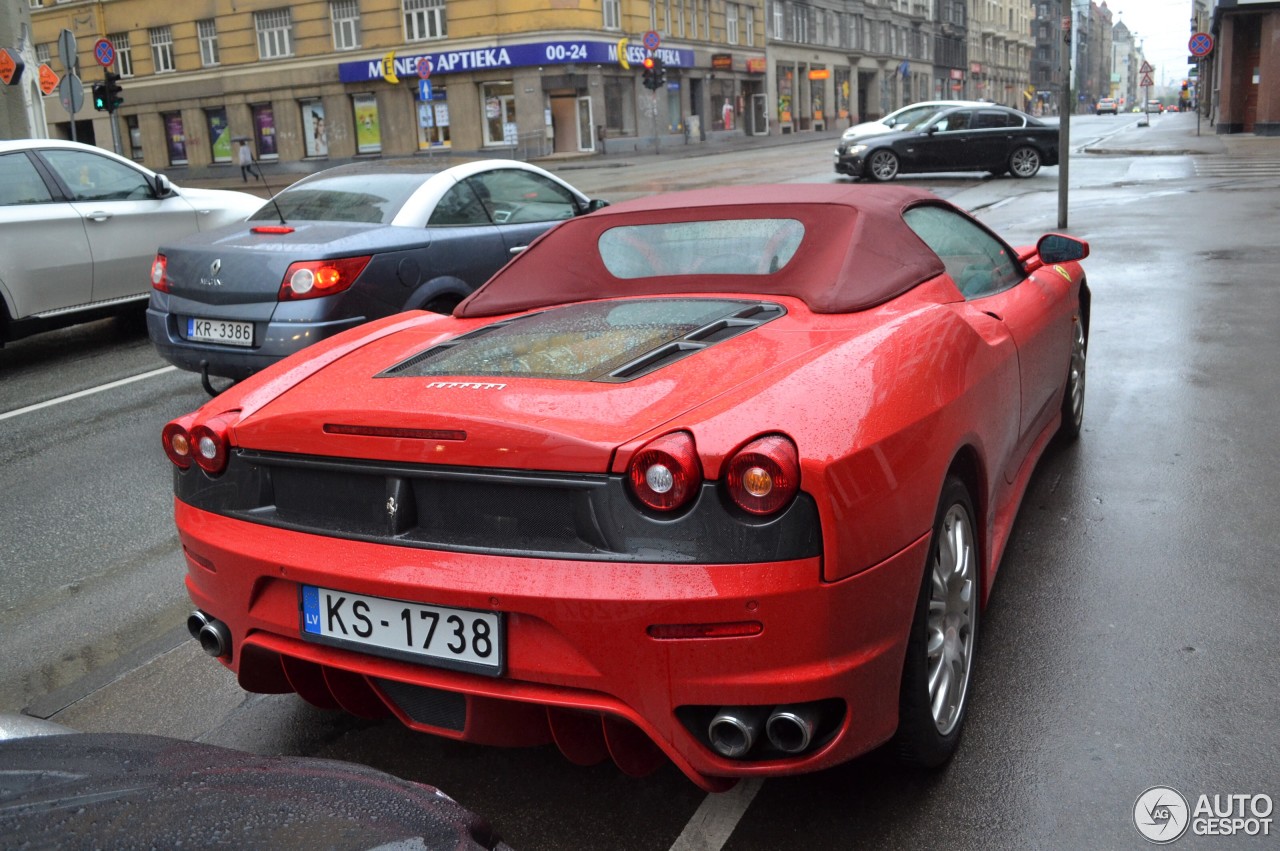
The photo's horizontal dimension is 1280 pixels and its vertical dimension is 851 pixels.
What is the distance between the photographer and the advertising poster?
49.7m

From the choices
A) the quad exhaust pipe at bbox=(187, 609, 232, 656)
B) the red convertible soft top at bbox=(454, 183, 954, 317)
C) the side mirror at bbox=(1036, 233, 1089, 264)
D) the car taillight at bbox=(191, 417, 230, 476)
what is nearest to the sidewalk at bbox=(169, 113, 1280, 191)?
the side mirror at bbox=(1036, 233, 1089, 264)

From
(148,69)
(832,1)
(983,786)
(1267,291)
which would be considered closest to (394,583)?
(983,786)

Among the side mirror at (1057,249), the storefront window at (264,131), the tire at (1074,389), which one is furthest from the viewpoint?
the storefront window at (264,131)

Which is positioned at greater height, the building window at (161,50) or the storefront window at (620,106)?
the building window at (161,50)

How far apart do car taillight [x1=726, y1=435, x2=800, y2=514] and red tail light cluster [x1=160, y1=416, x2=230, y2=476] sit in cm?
125

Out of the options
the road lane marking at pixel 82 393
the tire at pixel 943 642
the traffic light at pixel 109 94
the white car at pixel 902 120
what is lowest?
the road lane marking at pixel 82 393

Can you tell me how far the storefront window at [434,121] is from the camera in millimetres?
43438

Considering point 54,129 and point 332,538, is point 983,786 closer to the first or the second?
point 332,538

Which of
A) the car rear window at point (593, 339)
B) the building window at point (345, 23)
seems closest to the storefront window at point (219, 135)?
the building window at point (345, 23)

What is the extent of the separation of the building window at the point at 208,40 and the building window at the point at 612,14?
16.3m

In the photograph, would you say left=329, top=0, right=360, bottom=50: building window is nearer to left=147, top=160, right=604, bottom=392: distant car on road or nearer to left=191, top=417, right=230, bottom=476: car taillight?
left=147, top=160, right=604, bottom=392: distant car on road

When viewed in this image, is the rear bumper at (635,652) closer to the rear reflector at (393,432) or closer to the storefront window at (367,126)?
the rear reflector at (393,432)

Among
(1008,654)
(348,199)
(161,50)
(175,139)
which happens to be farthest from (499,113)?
(1008,654)

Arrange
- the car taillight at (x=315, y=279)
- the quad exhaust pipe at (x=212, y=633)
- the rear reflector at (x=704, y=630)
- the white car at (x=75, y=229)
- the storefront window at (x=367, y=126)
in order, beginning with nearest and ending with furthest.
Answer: the rear reflector at (x=704, y=630) → the quad exhaust pipe at (x=212, y=633) → the car taillight at (x=315, y=279) → the white car at (x=75, y=229) → the storefront window at (x=367, y=126)
